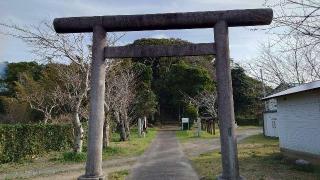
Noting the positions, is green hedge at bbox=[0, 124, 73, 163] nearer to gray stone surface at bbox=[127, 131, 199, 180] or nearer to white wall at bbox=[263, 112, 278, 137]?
gray stone surface at bbox=[127, 131, 199, 180]

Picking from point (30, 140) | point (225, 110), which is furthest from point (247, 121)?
point (225, 110)

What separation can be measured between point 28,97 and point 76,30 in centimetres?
2644

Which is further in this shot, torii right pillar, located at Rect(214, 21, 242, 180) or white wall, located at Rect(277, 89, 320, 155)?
white wall, located at Rect(277, 89, 320, 155)

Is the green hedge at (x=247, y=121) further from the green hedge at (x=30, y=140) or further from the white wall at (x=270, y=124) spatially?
the green hedge at (x=30, y=140)

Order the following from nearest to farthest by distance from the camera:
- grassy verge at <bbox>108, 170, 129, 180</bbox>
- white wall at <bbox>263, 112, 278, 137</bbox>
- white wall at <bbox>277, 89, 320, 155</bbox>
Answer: grassy verge at <bbox>108, 170, 129, 180</bbox> < white wall at <bbox>277, 89, 320, 155</bbox> < white wall at <bbox>263, 112, 278, 137</bbox>

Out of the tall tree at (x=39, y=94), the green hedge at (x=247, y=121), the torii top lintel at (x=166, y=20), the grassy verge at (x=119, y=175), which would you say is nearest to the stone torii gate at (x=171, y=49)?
the torii top lintel at (x=166, y=20)

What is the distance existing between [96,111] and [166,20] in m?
2.52

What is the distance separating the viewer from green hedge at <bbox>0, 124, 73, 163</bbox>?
17.0 metres

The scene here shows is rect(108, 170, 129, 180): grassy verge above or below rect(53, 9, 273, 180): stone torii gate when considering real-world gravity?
below

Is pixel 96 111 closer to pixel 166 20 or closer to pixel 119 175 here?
pixel 166 20

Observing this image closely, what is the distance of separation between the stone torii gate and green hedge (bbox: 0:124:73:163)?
983 centimetres

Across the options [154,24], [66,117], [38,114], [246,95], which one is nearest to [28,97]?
[66,117]

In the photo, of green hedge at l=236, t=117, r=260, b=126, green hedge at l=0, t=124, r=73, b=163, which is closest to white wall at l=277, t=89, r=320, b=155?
green hedge at l=0, t=124, r=73, b=163

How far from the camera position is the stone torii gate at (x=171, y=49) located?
8.27m
